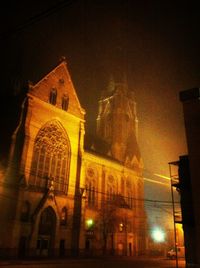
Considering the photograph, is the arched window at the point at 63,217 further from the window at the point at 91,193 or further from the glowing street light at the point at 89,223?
the window at the point at 91,193

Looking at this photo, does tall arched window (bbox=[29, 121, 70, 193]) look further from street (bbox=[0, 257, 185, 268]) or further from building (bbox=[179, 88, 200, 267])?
building (bbox=[179, 88, 200, 267])

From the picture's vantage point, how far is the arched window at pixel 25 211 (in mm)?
29812

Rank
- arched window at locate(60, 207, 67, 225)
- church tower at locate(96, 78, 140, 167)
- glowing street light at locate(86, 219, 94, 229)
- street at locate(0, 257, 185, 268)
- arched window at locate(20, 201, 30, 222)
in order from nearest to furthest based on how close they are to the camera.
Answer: street at locate(0, 257, 185, 268) < arched window at locate(20, 201, 30, 222) < arched window at locate(60, 207, 67, 225) < glowing street light at locate(86, 219, 94, 229) < church tower at locate(96, 78, 140, 167)

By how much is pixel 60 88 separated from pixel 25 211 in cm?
1772

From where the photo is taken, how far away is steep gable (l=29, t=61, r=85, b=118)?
3606cm

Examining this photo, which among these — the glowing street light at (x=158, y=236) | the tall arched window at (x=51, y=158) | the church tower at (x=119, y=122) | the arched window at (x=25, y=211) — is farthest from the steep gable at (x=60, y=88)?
the glowing street light at (x=158, y=236)

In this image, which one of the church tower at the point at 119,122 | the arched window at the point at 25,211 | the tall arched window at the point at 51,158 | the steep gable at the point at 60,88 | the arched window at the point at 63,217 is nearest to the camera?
the arched window at the point at 25,211

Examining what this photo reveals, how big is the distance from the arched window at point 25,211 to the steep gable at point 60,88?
44.6 feet

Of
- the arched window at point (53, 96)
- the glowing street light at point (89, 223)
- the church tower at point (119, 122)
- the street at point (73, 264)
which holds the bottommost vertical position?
the street at point (73, 264)

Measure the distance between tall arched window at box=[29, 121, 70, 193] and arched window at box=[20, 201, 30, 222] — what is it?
102 inches

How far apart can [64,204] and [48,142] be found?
26.6 feet

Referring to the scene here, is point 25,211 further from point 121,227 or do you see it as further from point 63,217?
point 121,227

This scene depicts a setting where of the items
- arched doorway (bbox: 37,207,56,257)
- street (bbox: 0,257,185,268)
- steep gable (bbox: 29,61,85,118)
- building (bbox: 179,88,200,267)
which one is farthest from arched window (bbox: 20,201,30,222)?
building (bbox: 179,88,200,267)

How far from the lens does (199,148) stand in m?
19.6
